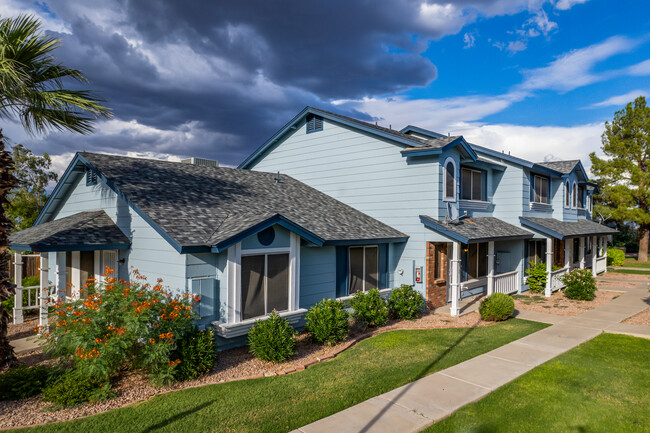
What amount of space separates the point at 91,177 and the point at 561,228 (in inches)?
811

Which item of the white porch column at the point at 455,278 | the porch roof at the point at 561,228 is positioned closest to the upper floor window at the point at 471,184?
the porch roof at the point at 561,228

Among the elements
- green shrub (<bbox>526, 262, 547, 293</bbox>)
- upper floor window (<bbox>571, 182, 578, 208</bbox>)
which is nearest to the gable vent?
green shrub (<bbox>526, 262, 547, 293</bbox>)

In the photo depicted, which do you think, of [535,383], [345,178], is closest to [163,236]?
[535,383]

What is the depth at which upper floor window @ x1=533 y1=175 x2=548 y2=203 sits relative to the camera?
20703mm

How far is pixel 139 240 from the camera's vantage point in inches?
435

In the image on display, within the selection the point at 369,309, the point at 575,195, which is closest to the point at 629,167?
the point at 575,195

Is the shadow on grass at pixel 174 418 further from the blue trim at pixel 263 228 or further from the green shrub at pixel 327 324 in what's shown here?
the green shrub at pixel 327 324

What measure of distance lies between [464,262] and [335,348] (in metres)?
10.2

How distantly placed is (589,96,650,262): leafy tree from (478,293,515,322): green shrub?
2612 centimetres

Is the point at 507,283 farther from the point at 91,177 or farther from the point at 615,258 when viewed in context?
the point at 615,258

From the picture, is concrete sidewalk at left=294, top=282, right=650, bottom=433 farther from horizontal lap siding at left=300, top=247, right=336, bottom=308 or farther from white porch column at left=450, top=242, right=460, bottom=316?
horizontal lap siding at left=300, top=247, right=336, bottom=308

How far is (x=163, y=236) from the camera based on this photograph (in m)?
9.68

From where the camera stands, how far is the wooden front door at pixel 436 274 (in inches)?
602

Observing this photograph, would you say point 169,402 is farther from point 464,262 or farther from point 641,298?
point 641,298
